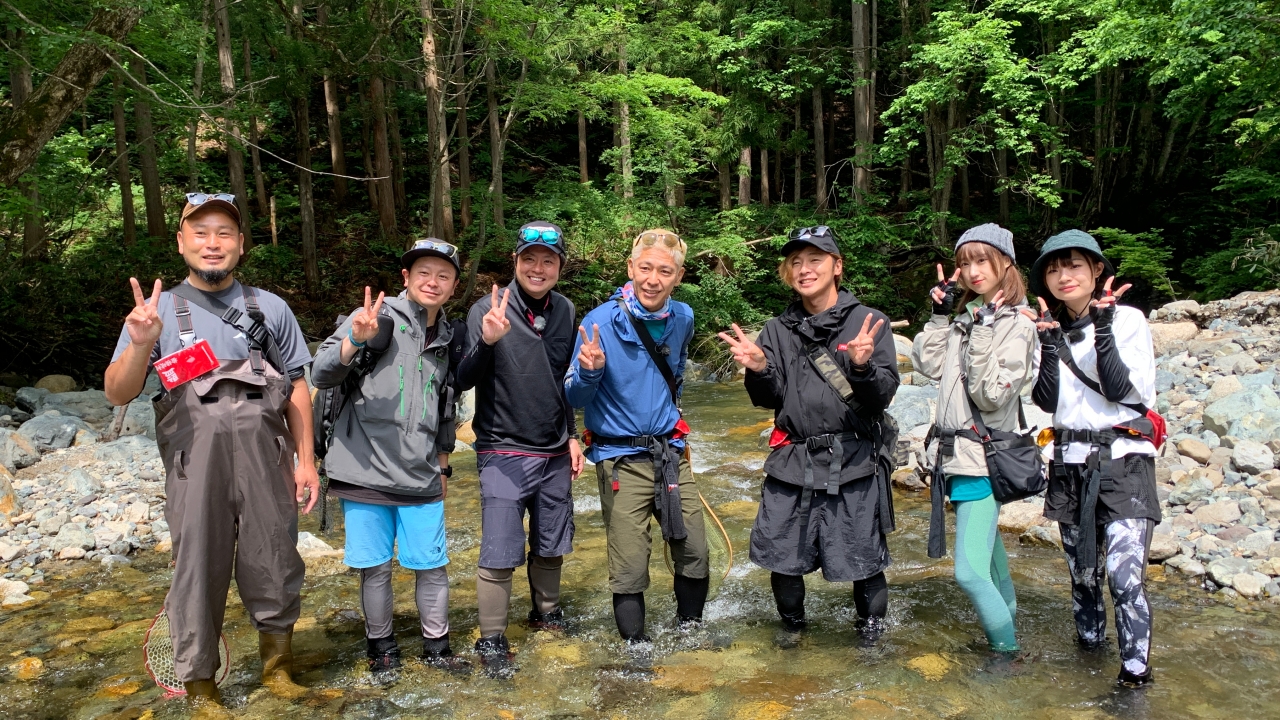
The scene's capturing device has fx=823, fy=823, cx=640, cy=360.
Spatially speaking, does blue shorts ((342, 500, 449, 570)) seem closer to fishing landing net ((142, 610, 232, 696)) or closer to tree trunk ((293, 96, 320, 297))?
fishing landing net ((142, 610, 232, 696))

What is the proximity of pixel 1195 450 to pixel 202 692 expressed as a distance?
749 centimetres

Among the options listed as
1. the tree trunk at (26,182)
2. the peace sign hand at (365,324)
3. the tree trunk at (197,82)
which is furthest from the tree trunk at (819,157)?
the peace sign hand at (365,324)

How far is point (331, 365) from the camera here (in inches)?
145

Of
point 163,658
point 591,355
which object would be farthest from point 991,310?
point 163,658

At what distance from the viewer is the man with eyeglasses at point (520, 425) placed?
4.07 metres

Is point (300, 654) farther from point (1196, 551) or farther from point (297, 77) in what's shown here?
point (297, 77)

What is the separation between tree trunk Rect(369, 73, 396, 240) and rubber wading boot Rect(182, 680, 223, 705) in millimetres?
17946

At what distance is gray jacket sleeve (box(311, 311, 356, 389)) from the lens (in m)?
3.68

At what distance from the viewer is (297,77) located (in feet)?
62.5

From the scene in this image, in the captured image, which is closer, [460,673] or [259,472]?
[259,472]

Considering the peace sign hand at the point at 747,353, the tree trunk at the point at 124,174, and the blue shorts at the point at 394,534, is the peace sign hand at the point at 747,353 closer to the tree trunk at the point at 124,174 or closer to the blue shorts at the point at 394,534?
the blue shorts at the point at 394,534

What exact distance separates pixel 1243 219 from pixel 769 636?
2189 centimetres

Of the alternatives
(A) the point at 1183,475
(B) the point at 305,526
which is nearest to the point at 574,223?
(B) the point at 305,526

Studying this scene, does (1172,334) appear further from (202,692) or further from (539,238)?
(202,692)
